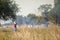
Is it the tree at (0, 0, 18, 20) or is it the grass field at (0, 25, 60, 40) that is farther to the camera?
the tree at (0, 0, 18, 20)

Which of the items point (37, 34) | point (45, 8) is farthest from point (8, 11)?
point (37, 34)

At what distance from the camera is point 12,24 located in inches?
54.4

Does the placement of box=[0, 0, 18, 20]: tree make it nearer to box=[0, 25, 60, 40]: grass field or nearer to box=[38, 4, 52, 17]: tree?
box=[38, 4, 52, 17]: tree

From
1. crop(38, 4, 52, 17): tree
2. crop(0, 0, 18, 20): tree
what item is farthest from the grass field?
crop(0, 0, 18, 20): tree

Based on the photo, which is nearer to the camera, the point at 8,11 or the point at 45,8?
the point at 45,8

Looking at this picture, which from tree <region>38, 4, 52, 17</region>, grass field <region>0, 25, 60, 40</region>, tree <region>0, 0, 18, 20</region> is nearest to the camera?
grass field <region>0, 25, 60, 40</region>

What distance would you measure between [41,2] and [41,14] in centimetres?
31

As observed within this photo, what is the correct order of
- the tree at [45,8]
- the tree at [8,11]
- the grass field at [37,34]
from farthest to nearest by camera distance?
1. the tree at [8,11]
2. the tree at [45,8]
3. the grass field at [37,34]

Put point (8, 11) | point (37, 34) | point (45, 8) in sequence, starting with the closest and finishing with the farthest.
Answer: point (37, 34), point (45, 8), point (8, 11)

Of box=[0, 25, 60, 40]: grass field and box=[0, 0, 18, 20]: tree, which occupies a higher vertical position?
box=[0, 0, 18, 20]: tree

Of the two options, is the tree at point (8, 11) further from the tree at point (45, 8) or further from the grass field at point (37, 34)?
the grass field at point (37, 34)

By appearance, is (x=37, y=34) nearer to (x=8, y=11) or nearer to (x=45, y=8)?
(x=45, y=8)

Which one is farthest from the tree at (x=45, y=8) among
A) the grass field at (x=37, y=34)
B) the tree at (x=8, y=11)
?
the tree at (x=8, y=11)

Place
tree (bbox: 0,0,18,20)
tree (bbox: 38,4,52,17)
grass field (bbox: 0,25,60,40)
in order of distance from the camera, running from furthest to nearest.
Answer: tree (bbox: 0,0,18,20) < tree (bbox: 38,4,52,17) < grass field (bbox: 0,25,60,40)
